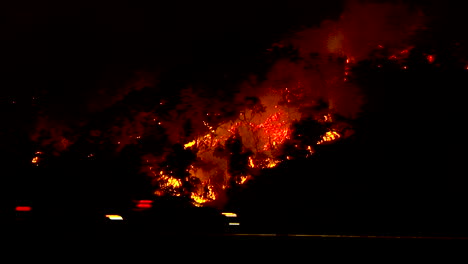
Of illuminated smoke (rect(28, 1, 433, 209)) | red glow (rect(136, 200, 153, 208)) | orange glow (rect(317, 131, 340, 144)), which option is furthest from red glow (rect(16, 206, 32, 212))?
orange glow (rect(317, 131, 340, 144))

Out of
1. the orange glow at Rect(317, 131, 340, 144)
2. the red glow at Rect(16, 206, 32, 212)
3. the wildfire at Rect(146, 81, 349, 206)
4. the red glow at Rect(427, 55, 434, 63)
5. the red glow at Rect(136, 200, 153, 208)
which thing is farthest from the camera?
the wildfire at Rect(146, 81, 349, 206)

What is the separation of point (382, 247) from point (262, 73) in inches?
417

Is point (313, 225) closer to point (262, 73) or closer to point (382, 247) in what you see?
point (262, 73)

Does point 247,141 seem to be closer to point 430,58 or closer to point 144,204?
point 430,58

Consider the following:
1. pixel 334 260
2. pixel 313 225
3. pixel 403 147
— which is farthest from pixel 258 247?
pixel 403 147

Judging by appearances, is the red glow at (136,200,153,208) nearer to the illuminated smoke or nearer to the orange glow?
the illuminated smoke

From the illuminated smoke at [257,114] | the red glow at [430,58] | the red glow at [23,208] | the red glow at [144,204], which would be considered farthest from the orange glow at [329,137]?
the red glow at [23,208]

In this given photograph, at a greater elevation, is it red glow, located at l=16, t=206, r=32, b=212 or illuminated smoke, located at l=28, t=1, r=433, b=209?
illuminated smoke, located at l=28, t=1, r=433, b=209

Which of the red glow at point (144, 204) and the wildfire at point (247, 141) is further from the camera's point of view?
the wildfire at point (247, 141)

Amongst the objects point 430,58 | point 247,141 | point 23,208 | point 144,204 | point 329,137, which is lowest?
point 23,208

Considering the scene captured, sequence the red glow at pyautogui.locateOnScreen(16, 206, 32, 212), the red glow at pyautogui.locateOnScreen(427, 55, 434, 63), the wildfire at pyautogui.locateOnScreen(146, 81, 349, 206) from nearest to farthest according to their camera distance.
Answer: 1. the red glow at pyautogui.locateOnScreen(16, 206, 32, 212)
2. the red glow at pyautogui.locateOnScreen(427, 55, 434, 63)
3. the wildfire at pyautogui.locateOnScreen(146, 81, 349, 206)

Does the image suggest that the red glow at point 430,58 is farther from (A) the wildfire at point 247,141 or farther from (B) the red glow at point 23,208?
(B) the red glow at point 23,208

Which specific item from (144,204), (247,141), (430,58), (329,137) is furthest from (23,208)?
(430,58)

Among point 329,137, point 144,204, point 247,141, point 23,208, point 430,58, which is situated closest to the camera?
→ point 23,208
